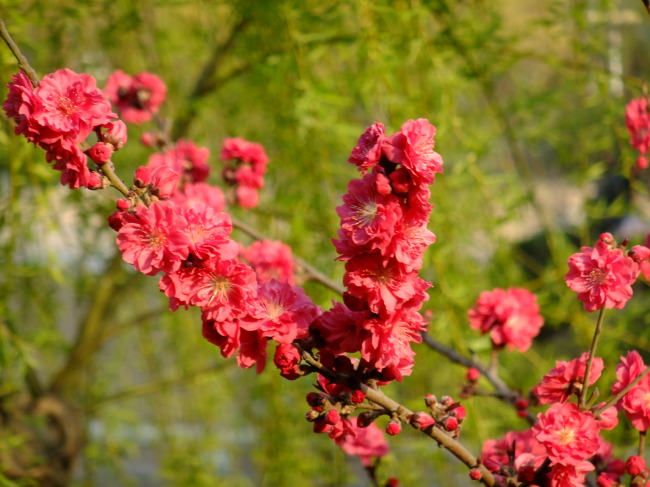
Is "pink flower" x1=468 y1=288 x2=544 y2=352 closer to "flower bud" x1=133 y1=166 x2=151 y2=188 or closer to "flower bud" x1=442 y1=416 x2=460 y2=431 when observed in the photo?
"flower bud" x1=442 y1=416 x2=460 y2=431

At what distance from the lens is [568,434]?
57cm

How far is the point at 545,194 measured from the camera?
9.12 ft

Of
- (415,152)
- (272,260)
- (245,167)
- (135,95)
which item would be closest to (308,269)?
(272,260)

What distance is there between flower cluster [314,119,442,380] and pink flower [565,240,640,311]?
147 millimetres

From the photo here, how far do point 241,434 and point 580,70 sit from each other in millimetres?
1113

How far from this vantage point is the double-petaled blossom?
0.61 metres

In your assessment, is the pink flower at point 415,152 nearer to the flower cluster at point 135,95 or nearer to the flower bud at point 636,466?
the flower bud at point 636,466

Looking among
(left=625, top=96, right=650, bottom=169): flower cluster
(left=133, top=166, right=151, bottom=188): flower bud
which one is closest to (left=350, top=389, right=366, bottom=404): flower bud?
(left=133, top=166, right=151, bottom=188): flower bud

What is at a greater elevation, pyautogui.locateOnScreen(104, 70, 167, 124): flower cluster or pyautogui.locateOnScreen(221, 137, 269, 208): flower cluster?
pyautogui.locateOnScreen(104, 70, 167, 124): flower cluster

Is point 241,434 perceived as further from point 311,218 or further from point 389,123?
point 389,123

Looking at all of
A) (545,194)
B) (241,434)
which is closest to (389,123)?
(241,434)

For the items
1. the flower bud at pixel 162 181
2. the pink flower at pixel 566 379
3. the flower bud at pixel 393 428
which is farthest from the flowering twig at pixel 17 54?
the pink flower at pixel 566 379

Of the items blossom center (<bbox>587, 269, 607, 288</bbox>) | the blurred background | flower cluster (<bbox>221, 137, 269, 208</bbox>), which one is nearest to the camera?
blossom center (<bbox>587, 269, 607, 288</bbox>)

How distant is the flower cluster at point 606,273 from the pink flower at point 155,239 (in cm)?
30
